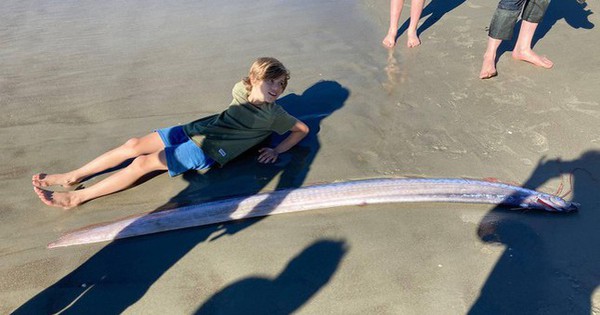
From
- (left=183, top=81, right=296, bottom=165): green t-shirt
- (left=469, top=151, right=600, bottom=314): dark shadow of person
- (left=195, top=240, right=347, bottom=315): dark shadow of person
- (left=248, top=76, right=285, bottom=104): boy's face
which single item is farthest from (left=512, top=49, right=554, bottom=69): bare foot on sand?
(left=195, top=240, right=347, bottom=315): dark shadow of person

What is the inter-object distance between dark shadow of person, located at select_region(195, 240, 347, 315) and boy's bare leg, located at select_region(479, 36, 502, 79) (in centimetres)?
332

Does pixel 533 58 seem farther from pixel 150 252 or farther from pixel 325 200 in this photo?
pixel 150 252

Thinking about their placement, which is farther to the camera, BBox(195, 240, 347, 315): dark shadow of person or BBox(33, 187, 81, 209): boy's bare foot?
BBox(33, 187, 81, 209): boy's bare foot

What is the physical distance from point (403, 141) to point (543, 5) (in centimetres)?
264

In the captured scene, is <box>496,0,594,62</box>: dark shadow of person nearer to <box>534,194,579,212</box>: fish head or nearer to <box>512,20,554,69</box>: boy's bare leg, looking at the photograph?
<box>512,20,554,69</box>: boy's bare leg

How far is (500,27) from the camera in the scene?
519cm

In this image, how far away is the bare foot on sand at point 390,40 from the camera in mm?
6109

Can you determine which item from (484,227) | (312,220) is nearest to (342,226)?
(312,220)

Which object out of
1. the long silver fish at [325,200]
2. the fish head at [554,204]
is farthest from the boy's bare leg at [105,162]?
the fish head at [554,204]

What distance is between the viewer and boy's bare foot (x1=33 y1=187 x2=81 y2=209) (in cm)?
355

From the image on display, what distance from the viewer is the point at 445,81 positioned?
535 centimetres

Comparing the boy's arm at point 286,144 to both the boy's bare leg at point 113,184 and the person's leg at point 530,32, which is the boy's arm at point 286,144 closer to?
the boy's bare leg at point 113,184

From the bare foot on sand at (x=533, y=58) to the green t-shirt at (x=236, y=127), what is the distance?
3.50 meters

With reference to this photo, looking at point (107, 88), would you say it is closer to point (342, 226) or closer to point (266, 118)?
point (266, 118)
